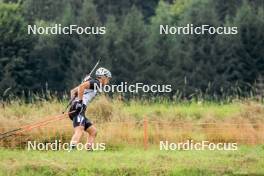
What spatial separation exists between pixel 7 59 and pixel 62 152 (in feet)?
102

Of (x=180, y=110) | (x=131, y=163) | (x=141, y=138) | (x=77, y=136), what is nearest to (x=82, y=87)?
(x=77, y=136)

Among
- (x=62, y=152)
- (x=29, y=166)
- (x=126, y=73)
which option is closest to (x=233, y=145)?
(x=62, y=152)

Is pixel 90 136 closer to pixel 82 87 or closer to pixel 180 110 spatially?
pixel 82 87

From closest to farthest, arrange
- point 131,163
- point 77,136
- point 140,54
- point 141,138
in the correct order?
1. point 131,163
2. point 77,136
3. point 141,138
4. point 140,54

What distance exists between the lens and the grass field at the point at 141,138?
13.4 metres

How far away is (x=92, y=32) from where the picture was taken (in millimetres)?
47875

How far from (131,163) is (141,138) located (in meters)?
3.44

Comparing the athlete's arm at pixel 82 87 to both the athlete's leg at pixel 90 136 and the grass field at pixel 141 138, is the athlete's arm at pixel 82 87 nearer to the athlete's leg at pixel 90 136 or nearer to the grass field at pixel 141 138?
the athlete's leg at pixel 90 136

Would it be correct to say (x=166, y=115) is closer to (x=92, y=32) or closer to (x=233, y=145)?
(x=233, y=145)

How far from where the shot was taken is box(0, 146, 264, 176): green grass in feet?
43.6

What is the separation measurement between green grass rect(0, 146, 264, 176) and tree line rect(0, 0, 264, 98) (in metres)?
30.7

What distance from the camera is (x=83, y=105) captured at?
15.2m

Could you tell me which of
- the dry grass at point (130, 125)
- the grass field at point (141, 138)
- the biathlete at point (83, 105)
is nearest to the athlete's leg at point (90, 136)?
the biathlete at point (83, 105)

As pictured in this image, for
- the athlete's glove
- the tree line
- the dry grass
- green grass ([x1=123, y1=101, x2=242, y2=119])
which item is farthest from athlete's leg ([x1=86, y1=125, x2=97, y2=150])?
the tree line
